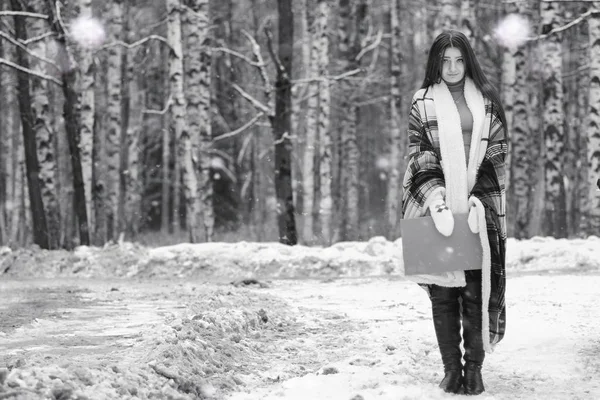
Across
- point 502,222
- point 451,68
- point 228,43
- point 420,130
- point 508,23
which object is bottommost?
point 502,222

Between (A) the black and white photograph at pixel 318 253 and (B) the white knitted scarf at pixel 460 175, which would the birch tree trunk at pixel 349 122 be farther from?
(B) the white knitted scarf at pixel 460 175

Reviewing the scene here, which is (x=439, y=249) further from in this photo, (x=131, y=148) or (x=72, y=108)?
(x=131, y=148)

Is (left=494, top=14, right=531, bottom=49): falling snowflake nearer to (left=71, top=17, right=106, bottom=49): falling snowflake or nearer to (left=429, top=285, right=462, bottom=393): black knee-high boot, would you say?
(left=71, top=17, right=106, bottom=49): falling snowflake

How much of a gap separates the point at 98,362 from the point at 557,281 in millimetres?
6719

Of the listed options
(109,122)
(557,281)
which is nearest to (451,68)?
(557,281)

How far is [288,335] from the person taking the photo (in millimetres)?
6797

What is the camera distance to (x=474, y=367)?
15.0 feet

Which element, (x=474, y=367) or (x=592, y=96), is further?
(x=592, y=96)

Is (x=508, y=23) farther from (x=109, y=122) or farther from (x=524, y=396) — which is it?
(x=524, y=396)

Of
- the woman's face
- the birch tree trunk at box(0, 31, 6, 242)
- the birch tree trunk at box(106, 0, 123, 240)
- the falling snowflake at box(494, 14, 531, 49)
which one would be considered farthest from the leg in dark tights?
the birch tree trunk at box(0, 31, 6, 242)

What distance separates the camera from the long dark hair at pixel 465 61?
4.75 m

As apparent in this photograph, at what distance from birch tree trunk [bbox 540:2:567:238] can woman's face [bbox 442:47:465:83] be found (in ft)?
43.4

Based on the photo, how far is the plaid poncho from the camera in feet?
15.0

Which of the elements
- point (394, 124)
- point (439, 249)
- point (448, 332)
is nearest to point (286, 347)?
point (448, 332)
